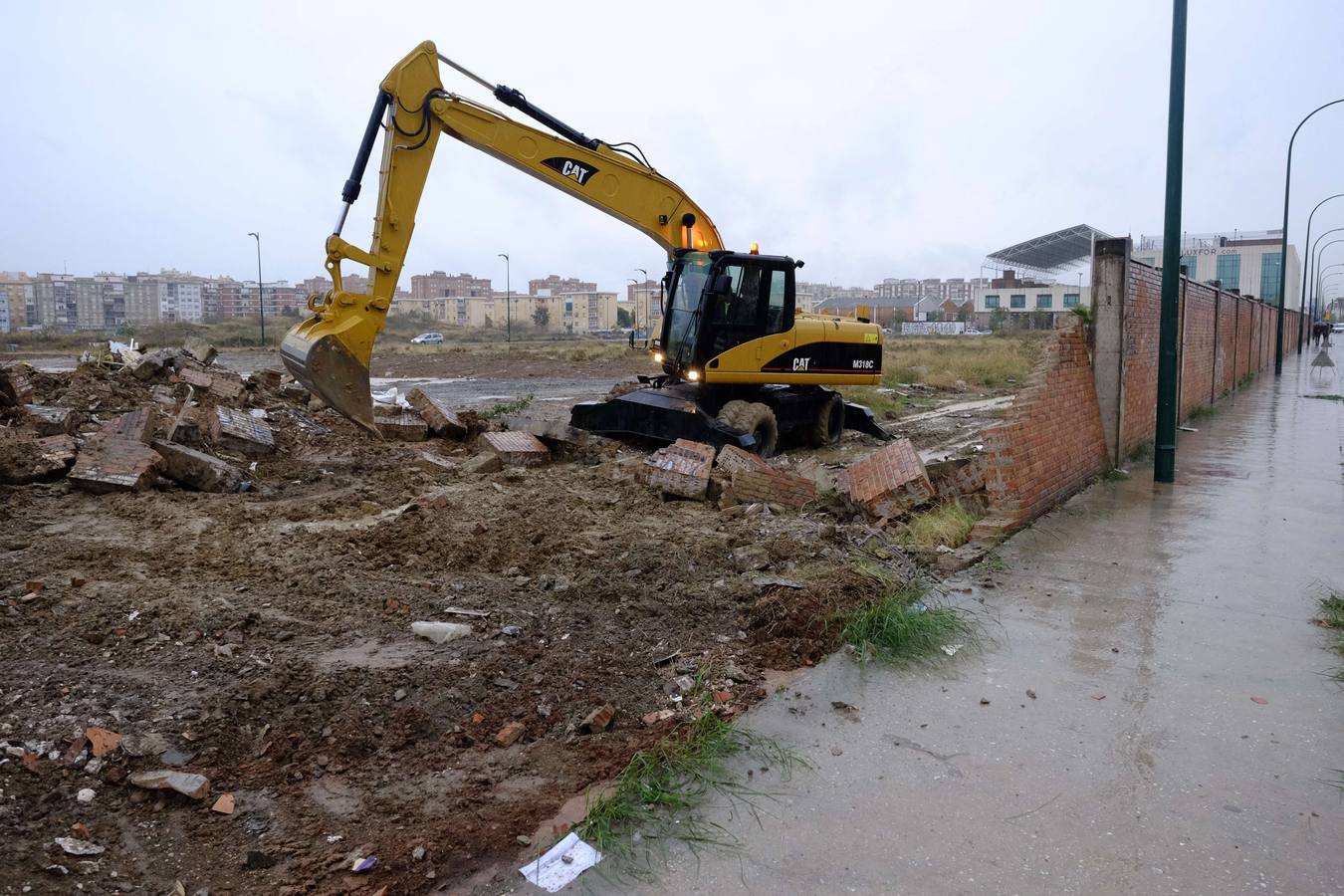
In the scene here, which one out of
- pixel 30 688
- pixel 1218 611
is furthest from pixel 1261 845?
pixel 30 688

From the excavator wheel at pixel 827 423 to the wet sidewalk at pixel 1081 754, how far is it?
674 cm

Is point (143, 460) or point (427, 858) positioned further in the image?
point (143, 460)

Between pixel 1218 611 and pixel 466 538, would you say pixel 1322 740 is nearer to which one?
pixel 1218 611

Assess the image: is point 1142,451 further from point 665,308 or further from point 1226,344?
point 1226,344

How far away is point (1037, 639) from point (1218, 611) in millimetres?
1405

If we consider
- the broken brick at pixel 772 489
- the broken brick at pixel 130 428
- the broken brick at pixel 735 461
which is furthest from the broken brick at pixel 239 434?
the broken brick at pixel 772 489

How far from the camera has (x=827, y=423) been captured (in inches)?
538

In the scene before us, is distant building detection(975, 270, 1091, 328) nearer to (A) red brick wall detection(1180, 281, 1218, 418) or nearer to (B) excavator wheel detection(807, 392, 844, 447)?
(A) red brick wall detection(1180, 281, 1218, 418)

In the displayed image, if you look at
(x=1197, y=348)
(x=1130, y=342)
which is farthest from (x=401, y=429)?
(x=1197, y=348)

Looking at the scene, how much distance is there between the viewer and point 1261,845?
10.8 feet

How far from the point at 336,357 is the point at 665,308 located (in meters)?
4.37

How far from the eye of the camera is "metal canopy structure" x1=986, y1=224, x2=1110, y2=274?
69.4 m

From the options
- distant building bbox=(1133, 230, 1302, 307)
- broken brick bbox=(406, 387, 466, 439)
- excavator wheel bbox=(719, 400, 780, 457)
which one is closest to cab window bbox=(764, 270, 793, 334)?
excavator wheel bbox=(719, 400, 780, 457)

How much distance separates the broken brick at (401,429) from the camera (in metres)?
11.7
